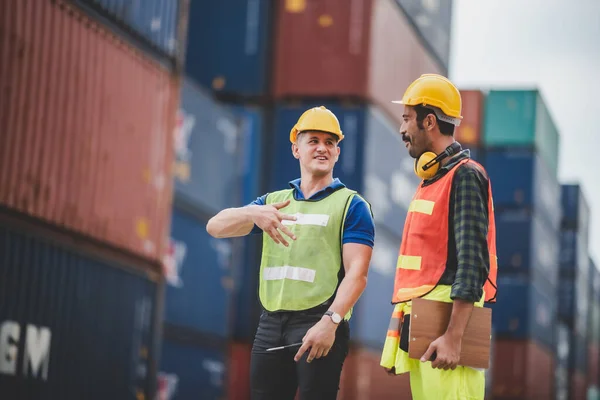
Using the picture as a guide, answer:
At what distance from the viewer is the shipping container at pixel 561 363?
3876 centimetres

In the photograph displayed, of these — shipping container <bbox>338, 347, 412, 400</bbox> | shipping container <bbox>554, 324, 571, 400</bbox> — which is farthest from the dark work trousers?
shipping container <bbox>554, 324, 571, 400</bbox>

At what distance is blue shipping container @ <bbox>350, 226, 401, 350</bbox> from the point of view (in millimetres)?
20172

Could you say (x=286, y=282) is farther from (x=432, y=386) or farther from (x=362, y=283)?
(x=432, y=386)

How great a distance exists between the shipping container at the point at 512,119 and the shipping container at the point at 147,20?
58.4 feet

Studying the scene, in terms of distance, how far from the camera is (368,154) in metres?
20.2

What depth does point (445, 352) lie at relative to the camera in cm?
394

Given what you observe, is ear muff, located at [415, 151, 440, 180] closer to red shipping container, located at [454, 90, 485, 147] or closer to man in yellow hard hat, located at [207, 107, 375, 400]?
man in yellow hard hat, located at [207, 107, 375, 400]

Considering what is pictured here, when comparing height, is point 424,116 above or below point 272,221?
above

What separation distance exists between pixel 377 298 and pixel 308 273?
17.2 m

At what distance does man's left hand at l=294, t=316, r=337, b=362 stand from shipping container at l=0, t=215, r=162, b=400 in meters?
8.07

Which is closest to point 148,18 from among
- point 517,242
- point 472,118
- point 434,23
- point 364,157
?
point 364,157

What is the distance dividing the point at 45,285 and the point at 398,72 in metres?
12.4

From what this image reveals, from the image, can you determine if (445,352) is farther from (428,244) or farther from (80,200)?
(80,200)

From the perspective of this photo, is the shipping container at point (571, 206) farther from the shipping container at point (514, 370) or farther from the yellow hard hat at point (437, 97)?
the yellow hard hat at point (437, 97)
